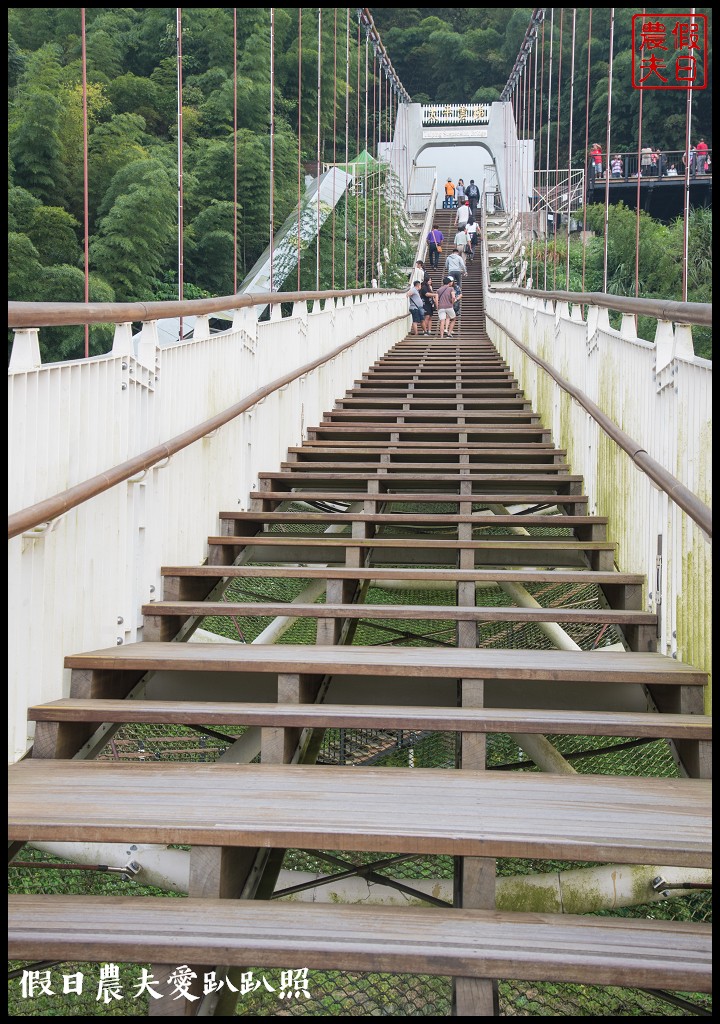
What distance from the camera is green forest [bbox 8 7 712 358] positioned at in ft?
113

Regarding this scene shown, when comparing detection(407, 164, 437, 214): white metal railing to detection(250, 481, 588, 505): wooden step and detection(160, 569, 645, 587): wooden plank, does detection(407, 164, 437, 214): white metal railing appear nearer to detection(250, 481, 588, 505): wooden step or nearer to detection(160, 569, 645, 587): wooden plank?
detection(250, 481, 588, 505): wooden step

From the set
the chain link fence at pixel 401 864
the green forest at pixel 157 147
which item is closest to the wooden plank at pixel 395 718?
the chain link fence at pixel 401 864

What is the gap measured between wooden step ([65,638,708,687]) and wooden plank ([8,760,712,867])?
0.45 meters

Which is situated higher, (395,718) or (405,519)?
(405,519)

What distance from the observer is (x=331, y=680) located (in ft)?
11.5

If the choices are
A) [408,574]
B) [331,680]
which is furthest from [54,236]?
[331,680]

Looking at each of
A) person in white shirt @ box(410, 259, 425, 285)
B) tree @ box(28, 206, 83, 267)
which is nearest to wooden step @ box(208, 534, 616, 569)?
person in white shirt @ box(410, 259, 425, 285)

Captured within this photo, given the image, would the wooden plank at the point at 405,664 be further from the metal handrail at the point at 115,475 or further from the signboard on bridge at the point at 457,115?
the signboard on bridge at the point at 457,115

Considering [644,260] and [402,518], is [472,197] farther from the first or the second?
[402,518]

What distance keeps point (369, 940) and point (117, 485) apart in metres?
1.86

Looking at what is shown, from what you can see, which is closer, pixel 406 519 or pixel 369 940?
pixel 369 940

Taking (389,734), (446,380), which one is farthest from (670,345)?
(389,734)

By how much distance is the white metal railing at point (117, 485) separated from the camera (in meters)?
2.84

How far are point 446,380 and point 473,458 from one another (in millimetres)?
3521
